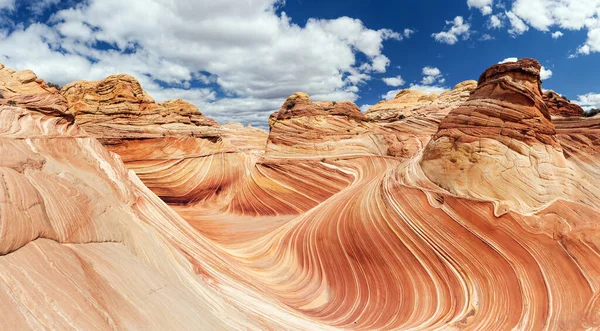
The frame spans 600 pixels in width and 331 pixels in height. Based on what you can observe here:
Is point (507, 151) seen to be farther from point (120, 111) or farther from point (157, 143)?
point (120, 111)

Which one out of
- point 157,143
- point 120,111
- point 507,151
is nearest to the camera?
point 507,151

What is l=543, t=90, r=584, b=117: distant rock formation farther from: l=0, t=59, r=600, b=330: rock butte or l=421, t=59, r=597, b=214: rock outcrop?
l=421, t=59, r=597, b=214: rock outcrop

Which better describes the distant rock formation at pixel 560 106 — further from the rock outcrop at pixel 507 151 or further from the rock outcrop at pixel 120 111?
the rock outcrop at pixel 120 111

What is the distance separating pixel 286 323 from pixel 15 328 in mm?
3595

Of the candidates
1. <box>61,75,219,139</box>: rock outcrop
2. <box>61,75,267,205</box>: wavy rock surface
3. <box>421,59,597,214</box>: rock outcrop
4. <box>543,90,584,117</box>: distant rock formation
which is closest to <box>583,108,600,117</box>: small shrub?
<box>543,90,584,117</box>: distant rock formation

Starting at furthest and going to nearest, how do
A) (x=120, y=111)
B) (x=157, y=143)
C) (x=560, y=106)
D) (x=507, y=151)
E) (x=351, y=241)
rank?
1. (x=120, y=111)
2. (x=157, y=143)
3. (x=560, y=106)
4. (x=351, y=241)
5. (x=507, y=151)

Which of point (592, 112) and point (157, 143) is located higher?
point (592, 112)

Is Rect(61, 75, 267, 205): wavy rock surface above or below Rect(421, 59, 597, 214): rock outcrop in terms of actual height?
below

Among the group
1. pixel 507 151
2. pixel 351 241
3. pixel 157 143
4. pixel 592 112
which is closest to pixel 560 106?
pixel 592 112

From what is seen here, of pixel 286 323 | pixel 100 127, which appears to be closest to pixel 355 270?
pixel 286 323

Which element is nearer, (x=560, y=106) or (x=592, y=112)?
(x=592, y=112)

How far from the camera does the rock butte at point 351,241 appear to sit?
334 centimetres

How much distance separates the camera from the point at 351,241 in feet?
25.3

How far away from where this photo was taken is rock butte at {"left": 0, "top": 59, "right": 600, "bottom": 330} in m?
3.34
